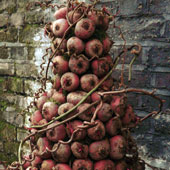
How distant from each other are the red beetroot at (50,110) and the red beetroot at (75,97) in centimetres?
6

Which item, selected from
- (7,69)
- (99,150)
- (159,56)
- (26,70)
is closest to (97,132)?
(99,150)

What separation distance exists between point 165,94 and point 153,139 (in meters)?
0.22

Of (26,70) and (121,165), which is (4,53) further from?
(121,165)

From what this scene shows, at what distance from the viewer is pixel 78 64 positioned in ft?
2.28

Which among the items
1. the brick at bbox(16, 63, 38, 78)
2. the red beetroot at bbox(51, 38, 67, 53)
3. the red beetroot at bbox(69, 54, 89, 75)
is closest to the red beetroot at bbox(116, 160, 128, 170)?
the red beetroot at bbox(69, 54, 89, 75)

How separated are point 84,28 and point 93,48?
0.23ft

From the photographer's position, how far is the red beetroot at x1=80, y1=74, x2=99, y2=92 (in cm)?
69

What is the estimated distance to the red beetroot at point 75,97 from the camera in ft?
2.23

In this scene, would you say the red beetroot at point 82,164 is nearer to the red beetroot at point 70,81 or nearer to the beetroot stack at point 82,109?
the beetroot stack at point 82,109

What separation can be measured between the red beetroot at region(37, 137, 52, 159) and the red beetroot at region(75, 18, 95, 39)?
1.21ft

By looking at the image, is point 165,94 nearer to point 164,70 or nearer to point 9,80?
point 164,70

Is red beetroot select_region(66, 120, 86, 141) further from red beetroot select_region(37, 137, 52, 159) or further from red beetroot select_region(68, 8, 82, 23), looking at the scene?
red beetroot select_region(68, 8, 82, 23)

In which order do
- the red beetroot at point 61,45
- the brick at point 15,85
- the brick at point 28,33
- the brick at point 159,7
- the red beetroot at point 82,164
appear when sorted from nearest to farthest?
the red beetroot at point 82,164 < the red beetroot at point 61,45 < the brick at point 159,7 < the brick at point 28,33 < the brick at point 15,85

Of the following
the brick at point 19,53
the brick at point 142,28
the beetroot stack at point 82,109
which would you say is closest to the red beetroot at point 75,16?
the beetroot stack at point 82,109
